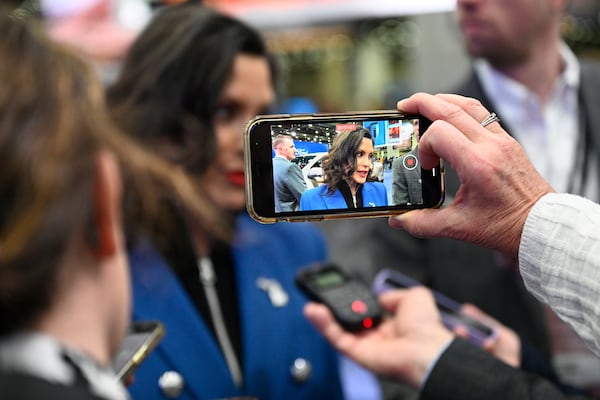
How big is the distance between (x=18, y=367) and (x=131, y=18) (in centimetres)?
549

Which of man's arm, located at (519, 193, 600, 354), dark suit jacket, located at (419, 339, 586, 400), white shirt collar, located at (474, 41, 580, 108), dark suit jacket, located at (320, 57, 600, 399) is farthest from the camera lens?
dark suit jacket, located at (320, 57, 600, 399)

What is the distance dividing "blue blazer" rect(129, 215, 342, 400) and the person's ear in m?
0.55

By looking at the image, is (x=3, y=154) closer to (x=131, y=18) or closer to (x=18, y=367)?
(x=18, y=367)

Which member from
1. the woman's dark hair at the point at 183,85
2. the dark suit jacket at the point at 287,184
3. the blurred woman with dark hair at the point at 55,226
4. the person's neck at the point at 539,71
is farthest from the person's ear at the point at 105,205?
the person's neck at the point at 539,71

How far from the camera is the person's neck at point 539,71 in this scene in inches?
74.3

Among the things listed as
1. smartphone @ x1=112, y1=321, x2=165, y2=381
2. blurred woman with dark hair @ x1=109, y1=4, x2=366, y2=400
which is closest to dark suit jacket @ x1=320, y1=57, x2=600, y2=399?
blurred woman with dark hair @ x1=109, y1=4, x2=366, y2=400

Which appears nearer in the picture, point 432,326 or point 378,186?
point 378,186

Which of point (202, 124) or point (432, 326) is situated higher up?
point (202, 124)

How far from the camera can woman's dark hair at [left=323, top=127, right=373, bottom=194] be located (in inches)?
33.1

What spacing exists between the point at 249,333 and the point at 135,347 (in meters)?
0.47

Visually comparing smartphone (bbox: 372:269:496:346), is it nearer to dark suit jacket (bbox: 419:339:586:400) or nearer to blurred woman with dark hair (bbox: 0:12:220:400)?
dark suit jacket (bbox: 419:339:586:400)

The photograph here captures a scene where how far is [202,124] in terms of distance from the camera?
149cm

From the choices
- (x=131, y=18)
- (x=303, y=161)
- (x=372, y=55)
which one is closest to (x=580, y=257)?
(x=303, y=161)

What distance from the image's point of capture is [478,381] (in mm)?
1120
